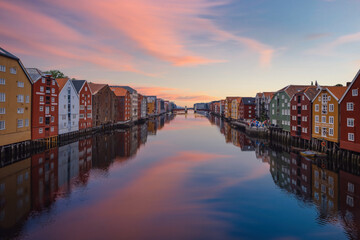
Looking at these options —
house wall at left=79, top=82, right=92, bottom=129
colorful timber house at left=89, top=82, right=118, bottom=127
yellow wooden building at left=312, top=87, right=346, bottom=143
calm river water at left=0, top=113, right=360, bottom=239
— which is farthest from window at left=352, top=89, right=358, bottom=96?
colorful timber house at left=89, top=82, right=118, bottom=127

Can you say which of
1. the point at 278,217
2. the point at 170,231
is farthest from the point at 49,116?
the point at 278,217

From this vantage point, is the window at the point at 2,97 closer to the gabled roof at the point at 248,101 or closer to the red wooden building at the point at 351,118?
the red wooden building at the point at 351,118

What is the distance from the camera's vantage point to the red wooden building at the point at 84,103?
2756 inches

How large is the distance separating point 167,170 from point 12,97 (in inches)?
1220

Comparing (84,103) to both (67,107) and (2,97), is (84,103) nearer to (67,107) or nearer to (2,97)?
(67,107)

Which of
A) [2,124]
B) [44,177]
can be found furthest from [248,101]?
[44,177]

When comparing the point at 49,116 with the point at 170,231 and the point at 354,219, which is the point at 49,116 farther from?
the point at 354,219

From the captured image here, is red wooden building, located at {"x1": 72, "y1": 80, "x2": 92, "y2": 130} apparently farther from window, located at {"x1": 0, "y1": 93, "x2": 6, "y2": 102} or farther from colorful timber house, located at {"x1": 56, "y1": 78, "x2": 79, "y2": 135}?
window, located at {"x1": 0, "y1": 93, "x2": 6, "y2": 102}

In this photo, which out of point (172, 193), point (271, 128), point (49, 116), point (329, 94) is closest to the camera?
point (172, 193)

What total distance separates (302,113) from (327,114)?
9.99 m

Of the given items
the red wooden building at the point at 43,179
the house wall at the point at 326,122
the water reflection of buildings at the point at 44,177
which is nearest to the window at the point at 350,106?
the house wall at the point at 326,122

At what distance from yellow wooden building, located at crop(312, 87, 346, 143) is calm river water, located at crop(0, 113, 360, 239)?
9039 millimetres

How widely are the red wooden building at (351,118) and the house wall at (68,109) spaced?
6087 centimetres

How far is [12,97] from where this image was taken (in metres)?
41.1
